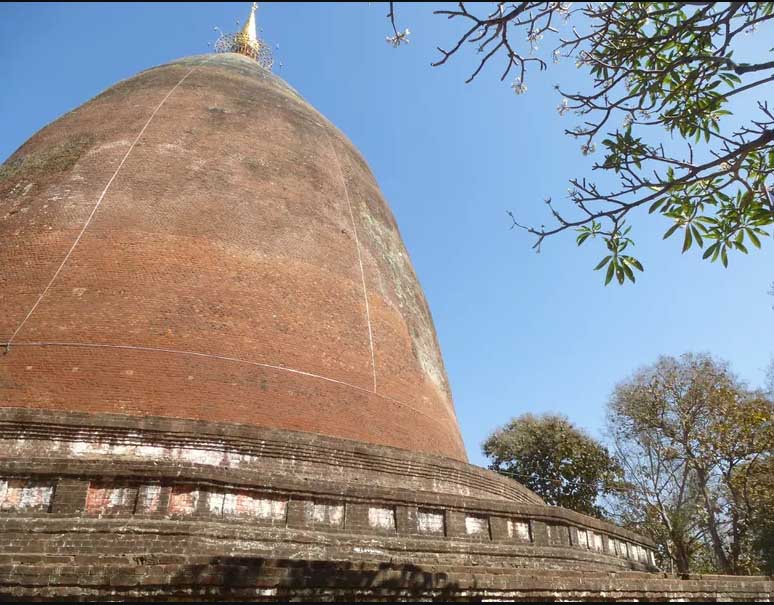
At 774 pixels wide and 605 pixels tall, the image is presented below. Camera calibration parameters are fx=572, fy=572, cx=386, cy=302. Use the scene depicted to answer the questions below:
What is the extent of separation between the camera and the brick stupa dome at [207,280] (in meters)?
7.07

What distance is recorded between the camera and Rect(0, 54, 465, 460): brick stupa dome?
278 inches

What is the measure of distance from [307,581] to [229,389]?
4060 mm

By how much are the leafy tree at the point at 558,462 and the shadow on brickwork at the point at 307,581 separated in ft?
61.6

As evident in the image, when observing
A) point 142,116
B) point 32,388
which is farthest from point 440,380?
point 142,116

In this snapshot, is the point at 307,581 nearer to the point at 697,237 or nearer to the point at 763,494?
the point at 697,237

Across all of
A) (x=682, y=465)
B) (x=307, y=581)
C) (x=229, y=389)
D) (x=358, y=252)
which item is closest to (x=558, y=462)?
(x=682, y=465)

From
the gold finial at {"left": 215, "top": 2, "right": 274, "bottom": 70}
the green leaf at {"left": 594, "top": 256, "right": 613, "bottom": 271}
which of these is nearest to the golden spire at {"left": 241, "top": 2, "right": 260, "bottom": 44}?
the gold finial at {"left": 215, "top": 2, "right": 274, "bottom": 70}

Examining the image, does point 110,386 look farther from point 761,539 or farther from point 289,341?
point 761,539

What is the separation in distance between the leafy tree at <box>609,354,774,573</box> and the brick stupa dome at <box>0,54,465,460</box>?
9.33 meters

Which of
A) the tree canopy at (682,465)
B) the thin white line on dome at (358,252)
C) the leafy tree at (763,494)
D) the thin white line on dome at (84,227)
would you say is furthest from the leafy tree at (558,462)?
the thin white line on dome at (84,227)

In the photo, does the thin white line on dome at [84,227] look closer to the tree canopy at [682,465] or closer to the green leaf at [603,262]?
the green leaf at [603,262]

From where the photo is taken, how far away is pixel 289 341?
319 inches

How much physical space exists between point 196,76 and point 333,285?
6.26 metres

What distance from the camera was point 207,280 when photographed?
808cm
